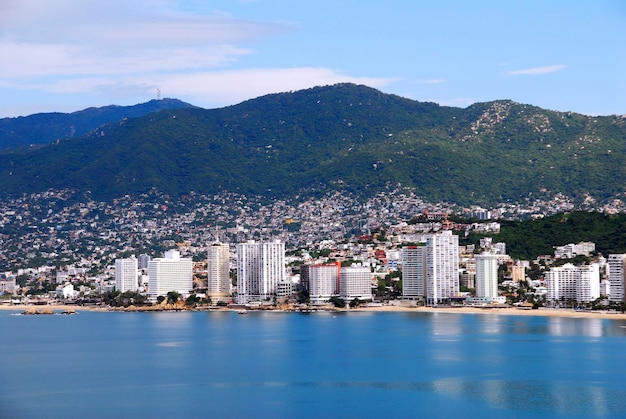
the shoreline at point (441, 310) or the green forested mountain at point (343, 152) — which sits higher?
the green forested mountain at point (343, 152)

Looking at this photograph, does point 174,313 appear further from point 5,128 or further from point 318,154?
point 5,128

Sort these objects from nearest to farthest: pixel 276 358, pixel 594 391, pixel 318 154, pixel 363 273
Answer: pixel 594 391 → pixel 276 358 → pixel 363 273 → pixel 318 154

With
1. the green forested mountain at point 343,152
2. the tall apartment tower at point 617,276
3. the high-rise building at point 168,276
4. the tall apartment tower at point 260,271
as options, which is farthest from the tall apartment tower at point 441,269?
the green forested mountain at point 343,152

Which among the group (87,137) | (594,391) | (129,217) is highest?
(87,137)

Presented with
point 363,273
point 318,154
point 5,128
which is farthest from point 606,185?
point 5,128

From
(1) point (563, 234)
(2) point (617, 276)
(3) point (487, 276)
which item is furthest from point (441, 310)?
(1) point (563, 234)

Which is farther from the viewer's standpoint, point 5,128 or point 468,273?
point 5,128

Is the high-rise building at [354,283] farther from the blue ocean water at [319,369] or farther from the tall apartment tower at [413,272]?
the blue ocean water at [319,369]
